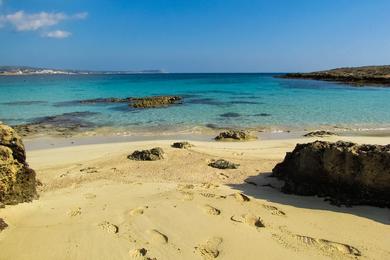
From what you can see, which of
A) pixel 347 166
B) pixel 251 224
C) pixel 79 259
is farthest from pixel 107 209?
pixel 347 166

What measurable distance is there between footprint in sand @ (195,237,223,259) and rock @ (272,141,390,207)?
2.52m

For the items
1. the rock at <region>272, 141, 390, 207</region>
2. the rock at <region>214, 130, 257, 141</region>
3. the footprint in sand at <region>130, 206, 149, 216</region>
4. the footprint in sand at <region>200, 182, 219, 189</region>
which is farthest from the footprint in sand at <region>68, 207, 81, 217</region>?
the rock at <region>214, 130, 257, 141</region>

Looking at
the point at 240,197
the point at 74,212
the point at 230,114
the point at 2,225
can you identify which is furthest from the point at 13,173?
the point at 230,114

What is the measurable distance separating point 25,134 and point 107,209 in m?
13.3

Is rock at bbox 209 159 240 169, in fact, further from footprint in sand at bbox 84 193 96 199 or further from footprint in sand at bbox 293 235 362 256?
footprint in sand at bbox 293 235 362 256

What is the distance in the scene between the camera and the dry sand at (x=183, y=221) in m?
5.40

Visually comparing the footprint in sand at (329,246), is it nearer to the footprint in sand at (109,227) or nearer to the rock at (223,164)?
the footprint in sand at (109,227)

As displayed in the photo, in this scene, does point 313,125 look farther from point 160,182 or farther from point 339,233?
point 339,233

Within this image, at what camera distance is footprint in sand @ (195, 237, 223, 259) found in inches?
208

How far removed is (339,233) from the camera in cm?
583

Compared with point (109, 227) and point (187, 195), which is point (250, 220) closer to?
point (187, 195)

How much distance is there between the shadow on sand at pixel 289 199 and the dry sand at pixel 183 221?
0.02 meters

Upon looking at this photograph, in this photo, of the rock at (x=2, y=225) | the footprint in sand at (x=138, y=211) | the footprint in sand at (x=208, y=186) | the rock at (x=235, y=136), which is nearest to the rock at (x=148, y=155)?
the footprint in sand at (x=208, y=186)

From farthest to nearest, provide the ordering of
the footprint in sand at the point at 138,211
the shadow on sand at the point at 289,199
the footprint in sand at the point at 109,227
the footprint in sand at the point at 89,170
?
1. the footprint in sand at the point at 89,170
2. the footprint in sand at the point at 138,211
3. the shadow on sand at the point at 289,199
4. the footprint in sand at the point at 109,227
